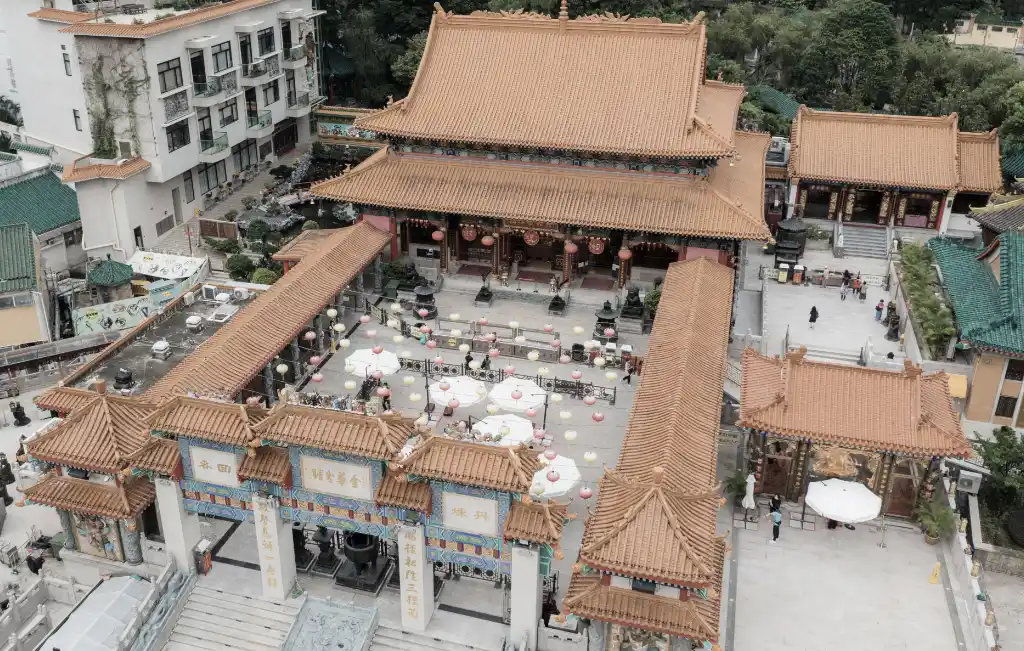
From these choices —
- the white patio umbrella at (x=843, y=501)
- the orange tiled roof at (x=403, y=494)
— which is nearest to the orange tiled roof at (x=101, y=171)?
the orange tiled roof at (x=403, y=494)

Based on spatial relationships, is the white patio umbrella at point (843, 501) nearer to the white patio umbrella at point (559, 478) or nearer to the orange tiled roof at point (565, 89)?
the white patio umbrella at point (559, 478)

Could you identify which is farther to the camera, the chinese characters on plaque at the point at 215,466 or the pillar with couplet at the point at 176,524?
the pillar with couplet at the point at 176,524

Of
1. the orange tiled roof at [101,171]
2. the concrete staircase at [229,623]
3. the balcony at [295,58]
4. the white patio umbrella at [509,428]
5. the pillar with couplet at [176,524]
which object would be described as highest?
the balcony at [295,58]

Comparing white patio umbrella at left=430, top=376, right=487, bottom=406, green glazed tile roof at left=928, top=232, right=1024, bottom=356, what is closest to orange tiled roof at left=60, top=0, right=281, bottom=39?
white patio umbrella at left=430, top=376, right=487, bottom=406

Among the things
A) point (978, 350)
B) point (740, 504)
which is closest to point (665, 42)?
point (978, 350)

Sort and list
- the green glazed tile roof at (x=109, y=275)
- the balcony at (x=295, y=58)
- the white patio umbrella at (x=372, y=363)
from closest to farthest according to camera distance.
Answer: the white patio umbrella at (x=372, y=363), the green glazed tile roof at (x=109, y=275), the balcony at (x=295, y=58)

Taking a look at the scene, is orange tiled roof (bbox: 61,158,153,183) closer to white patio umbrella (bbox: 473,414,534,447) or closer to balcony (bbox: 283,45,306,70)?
balcony (bbox: 283,45,306,70)
